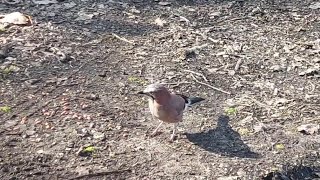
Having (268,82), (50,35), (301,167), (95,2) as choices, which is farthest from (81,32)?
(301,167)

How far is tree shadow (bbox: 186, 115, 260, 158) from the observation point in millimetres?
4559

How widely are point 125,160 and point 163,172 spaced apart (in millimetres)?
298

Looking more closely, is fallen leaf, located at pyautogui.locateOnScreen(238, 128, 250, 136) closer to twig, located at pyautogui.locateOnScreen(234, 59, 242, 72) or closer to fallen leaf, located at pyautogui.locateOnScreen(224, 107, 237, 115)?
fallen leaf, located at pyautogui.locateOnScreen(224, 107, 237, 115)

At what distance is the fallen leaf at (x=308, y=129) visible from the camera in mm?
4855

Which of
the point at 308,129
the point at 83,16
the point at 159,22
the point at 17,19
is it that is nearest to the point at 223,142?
the point at 308,129

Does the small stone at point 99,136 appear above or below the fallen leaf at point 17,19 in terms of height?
above

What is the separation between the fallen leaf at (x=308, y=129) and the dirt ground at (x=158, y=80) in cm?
3

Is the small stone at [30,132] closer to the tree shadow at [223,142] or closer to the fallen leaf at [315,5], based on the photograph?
the tree shadow at [223,142]

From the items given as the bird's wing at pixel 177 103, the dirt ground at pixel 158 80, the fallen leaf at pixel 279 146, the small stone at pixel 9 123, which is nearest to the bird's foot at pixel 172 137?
the dirt ground at pixel 158 80

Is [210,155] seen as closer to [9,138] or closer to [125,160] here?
[125,160]

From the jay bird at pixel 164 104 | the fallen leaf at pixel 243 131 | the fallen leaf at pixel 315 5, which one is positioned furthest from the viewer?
the fallen leaf at pixel 315 5

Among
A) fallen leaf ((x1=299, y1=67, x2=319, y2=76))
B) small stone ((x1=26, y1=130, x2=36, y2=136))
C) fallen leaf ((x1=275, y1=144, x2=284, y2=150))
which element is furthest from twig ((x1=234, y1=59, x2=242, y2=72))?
small stone ((x1=26, y1=130, x2=36, y2=136))

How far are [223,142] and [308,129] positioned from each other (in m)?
0.74

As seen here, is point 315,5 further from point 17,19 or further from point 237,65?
point 17,19
